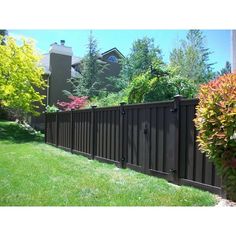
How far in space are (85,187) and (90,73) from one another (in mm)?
19807

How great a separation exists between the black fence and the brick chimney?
13.1 meters

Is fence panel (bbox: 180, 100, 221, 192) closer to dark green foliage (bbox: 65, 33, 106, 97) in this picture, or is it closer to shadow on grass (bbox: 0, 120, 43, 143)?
shadow on grass (bbox: 0, 120, 43, 143)

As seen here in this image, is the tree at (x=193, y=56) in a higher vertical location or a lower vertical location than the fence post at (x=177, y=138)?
higher

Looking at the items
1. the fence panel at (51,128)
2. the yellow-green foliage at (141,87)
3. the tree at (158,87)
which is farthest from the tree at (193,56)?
the yellow-green foliage at (141,87)

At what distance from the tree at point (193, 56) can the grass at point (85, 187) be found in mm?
15226

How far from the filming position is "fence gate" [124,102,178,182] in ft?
18.8

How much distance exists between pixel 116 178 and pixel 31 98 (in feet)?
40.2

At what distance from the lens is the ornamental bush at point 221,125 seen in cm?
376

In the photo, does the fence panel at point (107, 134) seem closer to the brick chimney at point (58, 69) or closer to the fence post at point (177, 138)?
the fence post at point (177, 138)

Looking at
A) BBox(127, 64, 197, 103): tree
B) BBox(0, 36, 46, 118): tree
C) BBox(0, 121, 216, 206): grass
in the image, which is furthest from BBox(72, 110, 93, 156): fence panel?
BBox(0, 36, 46, 118): tree

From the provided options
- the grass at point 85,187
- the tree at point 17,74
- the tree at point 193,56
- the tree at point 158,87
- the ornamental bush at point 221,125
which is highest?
the tree at point 193,56
